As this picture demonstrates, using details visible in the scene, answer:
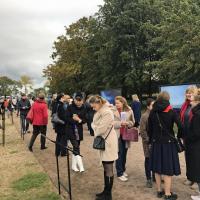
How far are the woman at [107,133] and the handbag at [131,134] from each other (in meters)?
1.27

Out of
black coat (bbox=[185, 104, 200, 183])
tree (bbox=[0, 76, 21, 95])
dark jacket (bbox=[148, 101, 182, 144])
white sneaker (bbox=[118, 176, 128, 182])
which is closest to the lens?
black coat (bbox=[185, 104, 200, 183])

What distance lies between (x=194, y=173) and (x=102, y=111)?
189cm

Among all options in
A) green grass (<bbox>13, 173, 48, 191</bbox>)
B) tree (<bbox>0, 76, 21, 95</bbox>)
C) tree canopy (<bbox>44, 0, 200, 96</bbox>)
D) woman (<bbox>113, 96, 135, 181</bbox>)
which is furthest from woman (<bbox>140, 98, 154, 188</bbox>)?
tree (<bbox>0, 76, 21, 95</bbox>)

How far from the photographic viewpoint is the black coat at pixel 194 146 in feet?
21.9

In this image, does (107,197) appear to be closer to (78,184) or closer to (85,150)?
(78,184)

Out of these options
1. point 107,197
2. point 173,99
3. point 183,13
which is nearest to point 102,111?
point 107,197

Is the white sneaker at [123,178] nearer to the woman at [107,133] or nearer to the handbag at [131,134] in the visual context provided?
the handbag at [131,134]

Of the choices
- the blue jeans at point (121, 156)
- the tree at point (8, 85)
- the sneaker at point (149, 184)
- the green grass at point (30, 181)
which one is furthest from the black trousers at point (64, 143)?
the tree at point (8, 85)

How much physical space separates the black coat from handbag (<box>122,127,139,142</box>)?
154 centimetres

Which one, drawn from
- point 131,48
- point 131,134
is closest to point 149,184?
point 131,134

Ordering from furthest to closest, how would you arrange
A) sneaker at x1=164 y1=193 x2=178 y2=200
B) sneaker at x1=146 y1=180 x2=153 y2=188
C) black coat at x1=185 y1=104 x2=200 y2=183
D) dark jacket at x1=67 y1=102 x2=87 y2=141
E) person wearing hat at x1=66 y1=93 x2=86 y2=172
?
dark jacket at x1=67 y1=102 x2=87 y2=141, person wearing hat at x1=66 y1=93 x2=86 y2=172, sneaker at x1=146 y1=180 x2=153 y2=188, sneaker at x1=164 y1=193 x2=178 y2=200, black coat at x1=185 y1=104 x2=200 y2=183

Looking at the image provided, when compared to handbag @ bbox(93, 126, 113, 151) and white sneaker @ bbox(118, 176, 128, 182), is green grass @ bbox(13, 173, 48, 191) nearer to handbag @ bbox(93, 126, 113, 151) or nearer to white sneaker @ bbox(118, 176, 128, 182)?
white sneaker @ bbox(118, 176, 128, 182)

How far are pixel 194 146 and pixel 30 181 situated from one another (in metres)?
3.94

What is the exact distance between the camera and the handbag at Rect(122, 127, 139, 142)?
8.16 meters
